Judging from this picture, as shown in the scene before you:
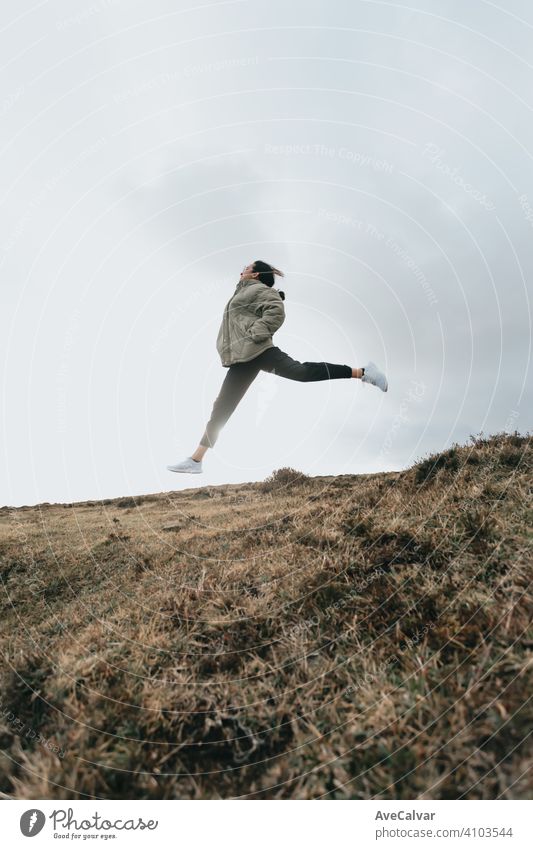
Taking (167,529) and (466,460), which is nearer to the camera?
(466,460)

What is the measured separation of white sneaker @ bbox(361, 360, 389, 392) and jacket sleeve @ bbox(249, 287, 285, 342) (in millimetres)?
2142

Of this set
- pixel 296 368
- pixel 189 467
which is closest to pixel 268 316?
pixel 296 368

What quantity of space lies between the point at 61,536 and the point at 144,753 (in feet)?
27.6

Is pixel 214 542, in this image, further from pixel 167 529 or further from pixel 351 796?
pixel 351 796

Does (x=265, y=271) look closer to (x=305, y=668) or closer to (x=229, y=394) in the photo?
(x=229, y=394)

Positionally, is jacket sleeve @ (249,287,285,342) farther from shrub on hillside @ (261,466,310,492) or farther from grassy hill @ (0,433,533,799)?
shrub on hillside @ (261,466,310,492)

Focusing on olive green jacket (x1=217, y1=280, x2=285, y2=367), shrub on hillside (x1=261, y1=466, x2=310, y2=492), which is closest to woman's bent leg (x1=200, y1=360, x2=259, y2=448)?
olive green jacket (x1=217, y1=280, x2=285, y2=367)

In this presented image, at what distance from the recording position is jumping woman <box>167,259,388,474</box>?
25.5ft

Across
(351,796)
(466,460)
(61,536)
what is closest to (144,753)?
(351,796)

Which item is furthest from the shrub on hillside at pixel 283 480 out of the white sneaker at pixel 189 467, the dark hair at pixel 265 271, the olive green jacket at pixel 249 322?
the dark hair at pixel 265 271

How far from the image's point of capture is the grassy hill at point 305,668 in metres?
1.99

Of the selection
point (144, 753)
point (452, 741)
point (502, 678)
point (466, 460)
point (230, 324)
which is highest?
point (230, 324)

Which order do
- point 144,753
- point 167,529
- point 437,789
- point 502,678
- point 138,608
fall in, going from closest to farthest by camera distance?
point 437,789
point 502,678
point 144,753
point 138,608
point 167,529

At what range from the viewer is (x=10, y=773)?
2371mm
